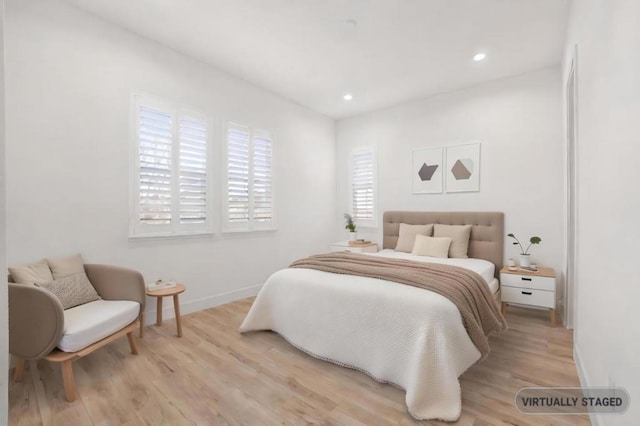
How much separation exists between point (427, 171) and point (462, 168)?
48 centimetres

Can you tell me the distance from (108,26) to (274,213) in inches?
106

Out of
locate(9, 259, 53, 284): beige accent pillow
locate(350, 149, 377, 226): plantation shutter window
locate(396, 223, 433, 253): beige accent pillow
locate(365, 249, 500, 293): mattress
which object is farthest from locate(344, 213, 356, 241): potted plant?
locate(9, 259, 53, 284): beige accent pillow

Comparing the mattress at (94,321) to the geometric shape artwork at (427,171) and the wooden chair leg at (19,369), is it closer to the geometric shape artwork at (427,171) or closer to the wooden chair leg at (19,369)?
the wooden chair leg at (19,369)

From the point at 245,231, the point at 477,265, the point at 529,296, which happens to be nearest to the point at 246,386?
the point at 245,231

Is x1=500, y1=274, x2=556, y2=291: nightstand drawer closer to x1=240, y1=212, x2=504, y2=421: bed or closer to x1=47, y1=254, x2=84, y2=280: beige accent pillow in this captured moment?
x1=240, y1=212, x2=504, y2=421: bed

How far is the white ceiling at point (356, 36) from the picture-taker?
8.21ft

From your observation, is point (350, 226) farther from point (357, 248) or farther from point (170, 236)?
point (170, 236)

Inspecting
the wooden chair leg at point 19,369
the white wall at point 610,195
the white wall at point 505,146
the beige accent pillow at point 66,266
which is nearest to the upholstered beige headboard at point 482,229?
the white wall at point 505,146

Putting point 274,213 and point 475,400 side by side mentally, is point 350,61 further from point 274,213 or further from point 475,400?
point 475,400

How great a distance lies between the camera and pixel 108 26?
2.73m

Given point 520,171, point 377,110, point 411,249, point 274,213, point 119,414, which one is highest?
point 377,110

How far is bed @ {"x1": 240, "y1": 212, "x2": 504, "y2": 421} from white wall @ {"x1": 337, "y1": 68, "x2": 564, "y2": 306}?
178 cm

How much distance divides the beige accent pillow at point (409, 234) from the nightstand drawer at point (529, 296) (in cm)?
115

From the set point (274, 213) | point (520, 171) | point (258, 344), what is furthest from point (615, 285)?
point (274, 213)
